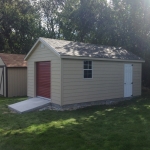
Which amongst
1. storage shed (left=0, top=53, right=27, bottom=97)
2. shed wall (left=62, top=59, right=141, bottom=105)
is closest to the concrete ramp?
shed wall (left=62, top=59, right=141, bottom=105)

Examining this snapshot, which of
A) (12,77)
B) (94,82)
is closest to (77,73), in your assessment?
(94,82)

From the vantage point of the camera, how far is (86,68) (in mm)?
10109

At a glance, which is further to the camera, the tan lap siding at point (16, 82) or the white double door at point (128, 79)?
the tan lap siding at point (16, 82)

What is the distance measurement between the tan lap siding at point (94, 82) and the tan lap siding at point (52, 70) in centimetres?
31

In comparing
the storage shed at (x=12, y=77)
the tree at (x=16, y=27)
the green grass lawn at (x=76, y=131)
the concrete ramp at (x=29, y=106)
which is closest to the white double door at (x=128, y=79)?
the green grass lawn at (x=76, y=131)

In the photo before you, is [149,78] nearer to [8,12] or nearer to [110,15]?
[110,15]

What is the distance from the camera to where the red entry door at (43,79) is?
10469mm

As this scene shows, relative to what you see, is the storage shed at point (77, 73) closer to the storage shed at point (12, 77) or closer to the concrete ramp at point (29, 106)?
the concrete ramp at point (29, 106)

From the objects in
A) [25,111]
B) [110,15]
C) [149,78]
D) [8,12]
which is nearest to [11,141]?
[25,111]

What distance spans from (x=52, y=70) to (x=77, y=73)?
122cm

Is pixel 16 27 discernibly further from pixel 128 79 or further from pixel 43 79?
pixel 128 79

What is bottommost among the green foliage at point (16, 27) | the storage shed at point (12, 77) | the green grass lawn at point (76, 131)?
the green grass lawn at point (76, 131)

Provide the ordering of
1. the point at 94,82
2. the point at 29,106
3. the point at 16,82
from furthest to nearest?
1. the point at 16,82
2. the point at 94,82
3. the point at 29,106

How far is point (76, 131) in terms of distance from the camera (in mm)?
6031
